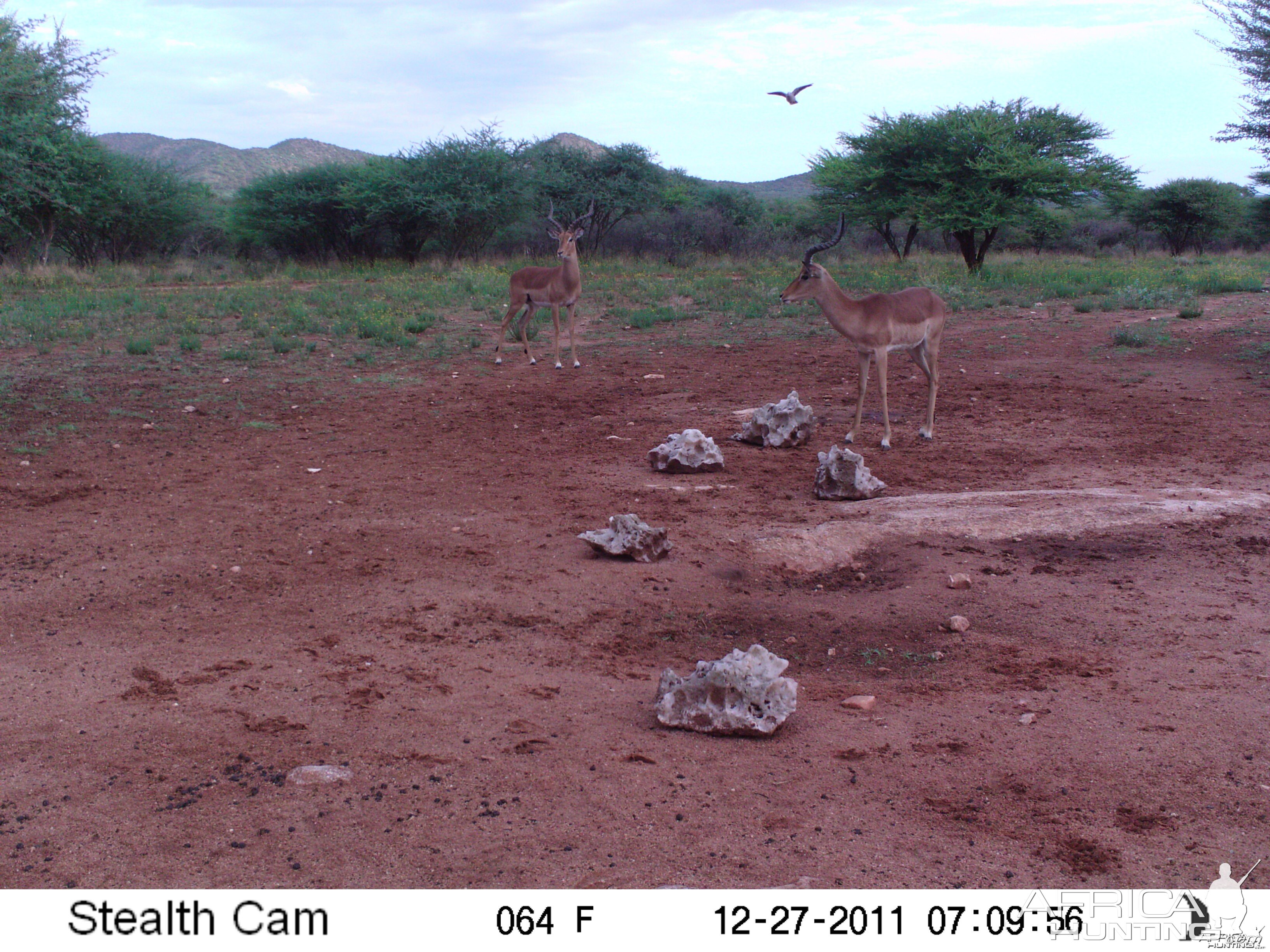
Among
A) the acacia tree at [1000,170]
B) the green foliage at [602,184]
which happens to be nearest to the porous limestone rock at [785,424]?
the acacia tree at [1000,170]

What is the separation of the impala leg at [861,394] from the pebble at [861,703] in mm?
4919

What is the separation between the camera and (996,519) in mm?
6148

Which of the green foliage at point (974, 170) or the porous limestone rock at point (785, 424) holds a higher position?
A: the green foliage at point (974, 170)

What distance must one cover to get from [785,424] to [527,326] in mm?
6404

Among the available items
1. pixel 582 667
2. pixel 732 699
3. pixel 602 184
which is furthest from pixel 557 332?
pixel 602 184

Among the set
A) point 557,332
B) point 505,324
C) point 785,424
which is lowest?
point 785,424

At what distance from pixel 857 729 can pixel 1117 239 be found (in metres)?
45.3

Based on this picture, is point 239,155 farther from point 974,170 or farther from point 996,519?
point 996,519

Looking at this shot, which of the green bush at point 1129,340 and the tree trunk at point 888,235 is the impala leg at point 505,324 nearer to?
the green bush at point 1129,340

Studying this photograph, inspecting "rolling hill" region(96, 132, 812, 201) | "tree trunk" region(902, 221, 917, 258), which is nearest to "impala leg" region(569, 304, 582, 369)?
"tree trunk" region(902, 221, 917, 258)

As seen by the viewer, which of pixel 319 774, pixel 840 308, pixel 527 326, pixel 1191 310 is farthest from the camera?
pixel 1191 310

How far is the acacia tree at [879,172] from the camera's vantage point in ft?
87.1

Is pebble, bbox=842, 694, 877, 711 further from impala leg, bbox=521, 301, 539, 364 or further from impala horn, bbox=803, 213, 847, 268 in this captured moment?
impala leg, bbox=521, 301, 539, 364

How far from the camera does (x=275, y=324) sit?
15539mm
